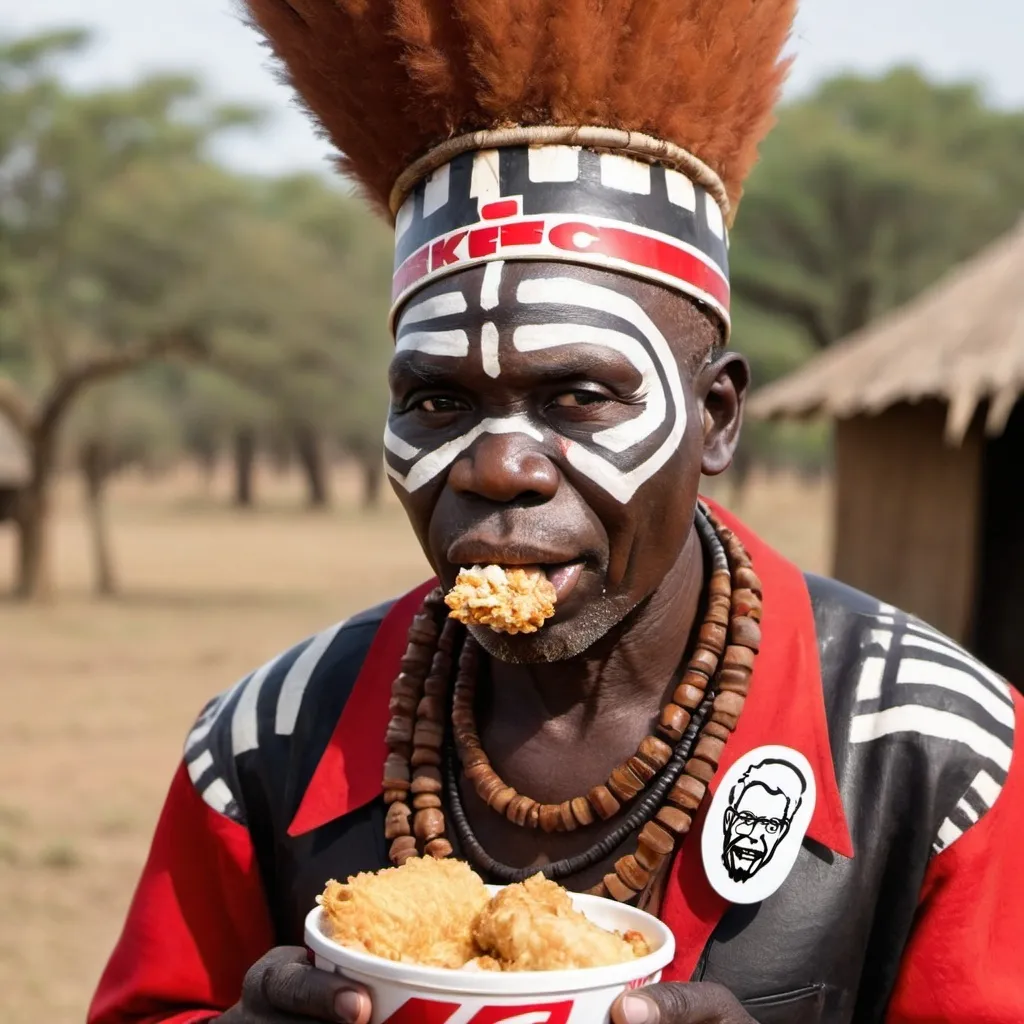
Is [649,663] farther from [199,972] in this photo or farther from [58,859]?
[58,859]

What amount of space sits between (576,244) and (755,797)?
0.88 meters

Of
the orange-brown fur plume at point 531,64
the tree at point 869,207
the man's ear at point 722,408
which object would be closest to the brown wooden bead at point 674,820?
the man's ear at point 722,408

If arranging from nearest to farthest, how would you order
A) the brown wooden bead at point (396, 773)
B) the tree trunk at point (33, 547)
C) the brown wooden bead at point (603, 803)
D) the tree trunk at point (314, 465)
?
the brown wooden bead at point (603, 803) → the brown wooden bead at point (396, 773) → the tree trunk at point (33, 547) → the tree trunk at point (314, 465)

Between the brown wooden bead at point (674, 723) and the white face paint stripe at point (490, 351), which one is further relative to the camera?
the brown wooden bead at point (674, 723)

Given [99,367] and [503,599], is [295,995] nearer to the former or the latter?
[503,599]

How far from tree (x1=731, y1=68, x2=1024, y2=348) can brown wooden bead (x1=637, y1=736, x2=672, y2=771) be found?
1065 inches

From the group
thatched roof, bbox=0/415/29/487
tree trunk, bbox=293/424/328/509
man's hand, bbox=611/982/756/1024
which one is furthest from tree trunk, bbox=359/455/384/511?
man's hand, bbox=611/982/756/1024

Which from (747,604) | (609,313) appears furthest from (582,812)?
(609,313)

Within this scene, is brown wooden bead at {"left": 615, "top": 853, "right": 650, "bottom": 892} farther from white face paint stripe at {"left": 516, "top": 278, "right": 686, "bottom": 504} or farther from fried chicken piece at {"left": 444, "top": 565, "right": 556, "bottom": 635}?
white face paint stripe at {"left": 516, "top": 278, "right": 686, "bottom": 504}

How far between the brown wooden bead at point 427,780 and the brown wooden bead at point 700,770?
422 mm

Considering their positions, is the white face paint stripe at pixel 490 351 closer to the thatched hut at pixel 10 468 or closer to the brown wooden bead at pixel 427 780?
the brown wooden bead at pixel 427 780

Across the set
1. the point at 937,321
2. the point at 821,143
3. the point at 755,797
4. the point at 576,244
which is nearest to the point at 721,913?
the point at 755,797

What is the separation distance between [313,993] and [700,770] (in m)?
0.76

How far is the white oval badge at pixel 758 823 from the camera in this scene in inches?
77.4
